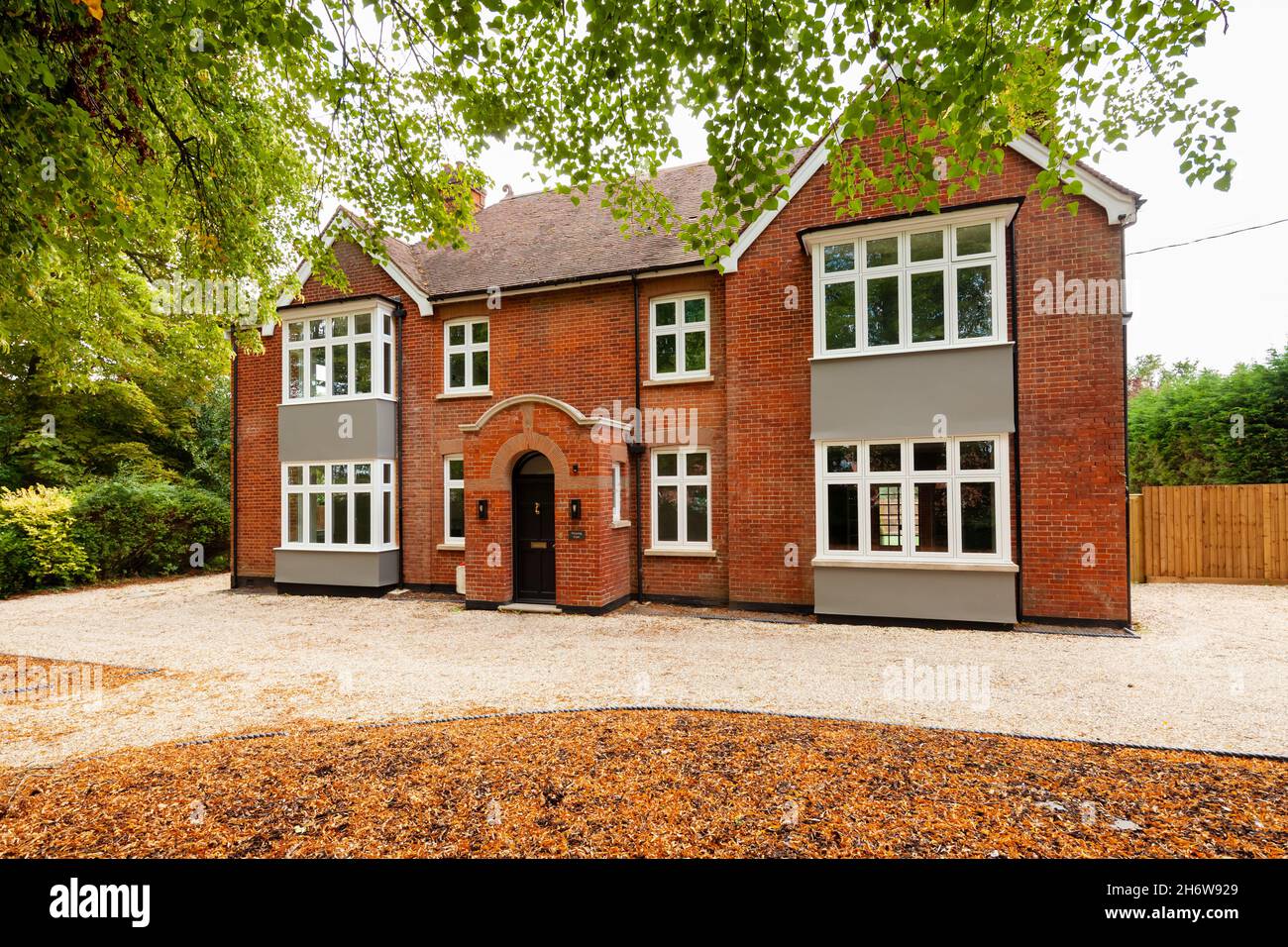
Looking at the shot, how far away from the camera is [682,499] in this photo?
435 inches

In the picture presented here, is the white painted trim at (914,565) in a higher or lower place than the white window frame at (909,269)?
lower

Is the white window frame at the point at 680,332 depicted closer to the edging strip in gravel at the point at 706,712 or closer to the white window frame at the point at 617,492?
the white window frame at the point at 617,492

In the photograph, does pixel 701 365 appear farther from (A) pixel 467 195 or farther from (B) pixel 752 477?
(A) pixel 467 195

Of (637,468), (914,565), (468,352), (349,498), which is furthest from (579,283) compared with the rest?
(914,565)

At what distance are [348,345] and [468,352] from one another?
2.65 m

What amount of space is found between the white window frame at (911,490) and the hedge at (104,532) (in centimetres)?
1639

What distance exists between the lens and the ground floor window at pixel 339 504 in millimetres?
12305

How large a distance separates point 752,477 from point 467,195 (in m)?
6.22

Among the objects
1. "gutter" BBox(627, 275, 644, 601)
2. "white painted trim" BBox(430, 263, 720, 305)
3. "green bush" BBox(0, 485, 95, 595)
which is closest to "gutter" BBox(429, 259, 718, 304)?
"white painted trim" BBox(430, 263, 720, 305)

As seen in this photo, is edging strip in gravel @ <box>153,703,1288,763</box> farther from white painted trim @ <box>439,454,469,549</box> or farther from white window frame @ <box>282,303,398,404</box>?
white window frame @ <box>282,303,398,404</box>

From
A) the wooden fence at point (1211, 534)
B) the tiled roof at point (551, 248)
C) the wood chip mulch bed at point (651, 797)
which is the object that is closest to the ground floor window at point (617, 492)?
the tiled roof at point (551, 248)

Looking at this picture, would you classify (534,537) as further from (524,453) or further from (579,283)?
(579,283)

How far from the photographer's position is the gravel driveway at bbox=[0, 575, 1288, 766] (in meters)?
5.06

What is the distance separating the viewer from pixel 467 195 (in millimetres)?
6742
